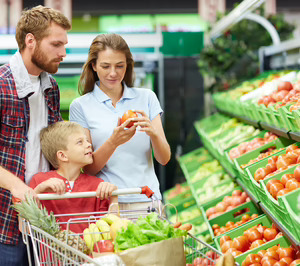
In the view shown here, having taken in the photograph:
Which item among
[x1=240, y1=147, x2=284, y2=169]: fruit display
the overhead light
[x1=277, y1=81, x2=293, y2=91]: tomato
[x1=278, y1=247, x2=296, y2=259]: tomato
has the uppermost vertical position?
the overhead light

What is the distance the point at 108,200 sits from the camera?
2.48 meters

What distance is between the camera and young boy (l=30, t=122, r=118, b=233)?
96.6 inches

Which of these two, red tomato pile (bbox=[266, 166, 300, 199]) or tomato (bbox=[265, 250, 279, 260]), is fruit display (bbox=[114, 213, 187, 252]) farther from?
tomato (bbox=[265, 250, 279, 260])

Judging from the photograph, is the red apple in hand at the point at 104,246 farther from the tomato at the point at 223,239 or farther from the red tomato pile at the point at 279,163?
the tomato at the point at 223,239

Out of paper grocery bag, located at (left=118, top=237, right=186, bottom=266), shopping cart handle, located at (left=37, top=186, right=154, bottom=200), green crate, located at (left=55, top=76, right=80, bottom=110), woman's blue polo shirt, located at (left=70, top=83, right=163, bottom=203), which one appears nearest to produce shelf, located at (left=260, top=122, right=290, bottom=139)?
woman's blue polo shirt, located at (left=70, top=83, right=163, bottom=203)

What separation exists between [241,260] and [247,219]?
81 centimetres

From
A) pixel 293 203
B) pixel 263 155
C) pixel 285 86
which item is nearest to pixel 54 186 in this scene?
pixel 293 203

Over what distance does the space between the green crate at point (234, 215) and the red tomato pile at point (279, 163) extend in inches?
28.3

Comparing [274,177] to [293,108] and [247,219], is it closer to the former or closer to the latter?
[293,108]

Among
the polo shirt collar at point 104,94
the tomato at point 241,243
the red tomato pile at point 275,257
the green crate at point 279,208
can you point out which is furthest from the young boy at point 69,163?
the tomato at point 241,243

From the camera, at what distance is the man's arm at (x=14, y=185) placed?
215 centimetres

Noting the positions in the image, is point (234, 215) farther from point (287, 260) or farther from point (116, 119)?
point (116, 119)

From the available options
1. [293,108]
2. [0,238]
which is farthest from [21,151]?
[293,108]

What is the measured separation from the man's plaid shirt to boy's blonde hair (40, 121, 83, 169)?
0.11 meters
